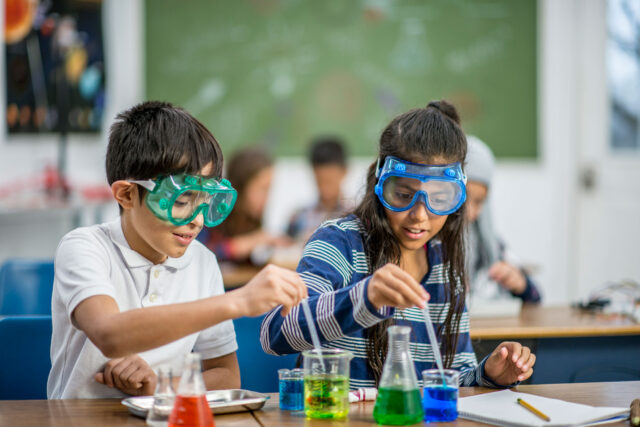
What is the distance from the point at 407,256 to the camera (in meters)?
1.95

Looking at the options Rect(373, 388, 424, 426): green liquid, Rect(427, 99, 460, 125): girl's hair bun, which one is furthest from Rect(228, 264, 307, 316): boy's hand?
Rect(427, 99, 460, 125): girl's hair bun

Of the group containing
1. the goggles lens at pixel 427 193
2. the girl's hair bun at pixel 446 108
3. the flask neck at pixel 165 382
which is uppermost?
the girl's hair bun at pixel 446 108

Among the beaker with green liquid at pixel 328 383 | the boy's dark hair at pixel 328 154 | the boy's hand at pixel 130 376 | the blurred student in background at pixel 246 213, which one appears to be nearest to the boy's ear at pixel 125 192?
the boy's hand at pixel 130 376

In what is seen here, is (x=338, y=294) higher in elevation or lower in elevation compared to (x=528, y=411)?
higher

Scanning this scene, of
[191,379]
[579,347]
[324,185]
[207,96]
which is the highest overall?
[207,96]

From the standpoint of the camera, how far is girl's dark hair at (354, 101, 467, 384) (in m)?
1.78

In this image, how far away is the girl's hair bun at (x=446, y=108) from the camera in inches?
78.2

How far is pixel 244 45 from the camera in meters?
5.56

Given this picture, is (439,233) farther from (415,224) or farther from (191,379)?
(191,379)

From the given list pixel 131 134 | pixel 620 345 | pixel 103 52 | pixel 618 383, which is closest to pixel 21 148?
pixel 103 52

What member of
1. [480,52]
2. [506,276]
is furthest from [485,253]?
[480,52]

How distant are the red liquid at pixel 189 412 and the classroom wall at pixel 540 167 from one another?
4.28 m

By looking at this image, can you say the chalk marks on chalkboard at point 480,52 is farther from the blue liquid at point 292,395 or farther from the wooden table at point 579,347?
the blue liquid at point 292,395

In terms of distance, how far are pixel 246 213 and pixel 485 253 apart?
190cm
